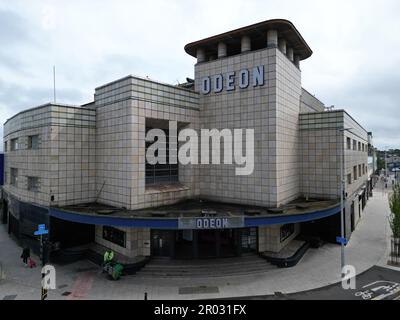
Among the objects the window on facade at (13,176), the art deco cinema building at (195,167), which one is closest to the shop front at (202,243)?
the art deco cinema building at (195,167)

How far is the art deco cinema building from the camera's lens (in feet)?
72.5

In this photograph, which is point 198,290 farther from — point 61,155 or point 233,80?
point 233,80

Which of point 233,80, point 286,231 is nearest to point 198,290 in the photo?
point 286,231

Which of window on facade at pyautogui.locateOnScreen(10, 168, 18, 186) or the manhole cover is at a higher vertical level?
window on facade at pyautogui.locateOnScreen(10, 168, 18, 186)

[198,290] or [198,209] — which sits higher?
[198,209]

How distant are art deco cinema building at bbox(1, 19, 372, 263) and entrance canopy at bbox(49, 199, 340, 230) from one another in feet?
0.27

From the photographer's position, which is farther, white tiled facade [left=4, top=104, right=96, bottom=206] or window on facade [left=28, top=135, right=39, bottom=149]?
window on facade [left=28, top=135, right=39, bottom=149]

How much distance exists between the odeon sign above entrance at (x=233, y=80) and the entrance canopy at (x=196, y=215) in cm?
1162

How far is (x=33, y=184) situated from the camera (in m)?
26.6

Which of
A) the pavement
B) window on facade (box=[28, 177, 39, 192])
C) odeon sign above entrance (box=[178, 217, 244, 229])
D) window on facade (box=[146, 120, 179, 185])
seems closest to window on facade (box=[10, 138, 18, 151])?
window on facade (box=[28, 177, 39, 192])

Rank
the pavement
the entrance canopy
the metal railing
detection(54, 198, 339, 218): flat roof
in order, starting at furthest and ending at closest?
the metal railing → detection(54, 198, 339, 218): flat roof → the entrance canopy → the pavement

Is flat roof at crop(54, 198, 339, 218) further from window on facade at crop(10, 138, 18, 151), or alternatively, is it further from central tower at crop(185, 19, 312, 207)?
window on facade at crop(10, 138, 18, 151)

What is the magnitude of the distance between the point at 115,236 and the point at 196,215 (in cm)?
803
